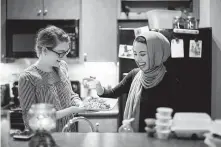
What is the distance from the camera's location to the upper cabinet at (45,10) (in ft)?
10.1

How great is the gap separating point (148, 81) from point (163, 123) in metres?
0.53

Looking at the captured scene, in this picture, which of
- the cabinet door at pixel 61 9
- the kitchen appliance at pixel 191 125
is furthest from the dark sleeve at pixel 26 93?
the cabinet door at pixel 61 9

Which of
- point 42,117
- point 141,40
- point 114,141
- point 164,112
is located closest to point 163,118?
point 164,112

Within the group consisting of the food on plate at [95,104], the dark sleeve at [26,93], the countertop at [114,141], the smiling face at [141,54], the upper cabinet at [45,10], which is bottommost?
the countertop at [114,141]

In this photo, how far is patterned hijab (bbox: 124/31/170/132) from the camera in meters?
1.98

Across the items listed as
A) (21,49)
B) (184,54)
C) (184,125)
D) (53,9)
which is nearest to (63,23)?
(53,9)

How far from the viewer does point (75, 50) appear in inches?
120

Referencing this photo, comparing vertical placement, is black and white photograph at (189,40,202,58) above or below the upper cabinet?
below

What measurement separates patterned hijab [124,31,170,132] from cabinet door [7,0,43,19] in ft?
4.64

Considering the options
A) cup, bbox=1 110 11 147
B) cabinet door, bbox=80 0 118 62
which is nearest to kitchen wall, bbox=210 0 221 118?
cabinet door, bbox=80 0 118 62

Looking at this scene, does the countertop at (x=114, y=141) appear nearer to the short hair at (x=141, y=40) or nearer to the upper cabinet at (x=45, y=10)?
the short hair at (x=141, y=40)

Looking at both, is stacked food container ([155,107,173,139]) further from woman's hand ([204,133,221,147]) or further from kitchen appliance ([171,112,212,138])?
woman's hand ([204,133,221,147])

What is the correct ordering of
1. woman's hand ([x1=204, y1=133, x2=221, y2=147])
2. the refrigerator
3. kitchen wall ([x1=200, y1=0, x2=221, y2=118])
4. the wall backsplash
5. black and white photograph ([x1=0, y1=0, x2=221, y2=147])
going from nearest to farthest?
woman's hand ([x1=204, y1=133, x2=221, y2=147])
black and white photograph ([x1=0, y1=0, x2=221, y2=147])
the refrigerator
kitchen wall ([x1=200, y1=0, x2=221, y2=118])
the wall backsplash

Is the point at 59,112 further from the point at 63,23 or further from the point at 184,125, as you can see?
the point at 63,23
